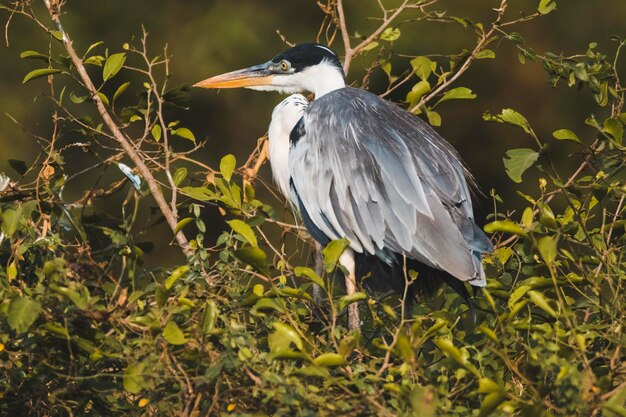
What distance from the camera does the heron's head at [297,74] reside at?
3.86 m

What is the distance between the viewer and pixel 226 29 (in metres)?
6.79

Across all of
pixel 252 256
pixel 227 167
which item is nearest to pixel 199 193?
pixel 227 167

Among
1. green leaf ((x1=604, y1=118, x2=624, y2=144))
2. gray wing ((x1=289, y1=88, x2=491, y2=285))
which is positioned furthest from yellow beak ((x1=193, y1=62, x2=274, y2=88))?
green leaf ((x1=604, y1=118, x2=624, y2=144))

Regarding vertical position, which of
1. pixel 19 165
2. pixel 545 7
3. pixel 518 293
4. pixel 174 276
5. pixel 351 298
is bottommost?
pixel 518 293

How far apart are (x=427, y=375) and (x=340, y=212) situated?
47.1 inches

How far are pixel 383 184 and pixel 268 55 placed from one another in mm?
3372

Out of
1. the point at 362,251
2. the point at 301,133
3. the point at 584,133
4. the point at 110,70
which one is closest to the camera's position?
the point at 110,70

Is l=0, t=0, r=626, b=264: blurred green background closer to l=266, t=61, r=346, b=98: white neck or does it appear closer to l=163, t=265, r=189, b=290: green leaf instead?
l=266, t=61, r=346, b=98: white neck

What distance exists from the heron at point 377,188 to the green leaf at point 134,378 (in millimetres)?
→ 923

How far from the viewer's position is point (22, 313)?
82.3 inches

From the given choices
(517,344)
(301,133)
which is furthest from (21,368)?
(301,133)

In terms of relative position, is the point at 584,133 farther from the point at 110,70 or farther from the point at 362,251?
the point at 110,70

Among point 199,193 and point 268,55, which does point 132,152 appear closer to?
point 199,193

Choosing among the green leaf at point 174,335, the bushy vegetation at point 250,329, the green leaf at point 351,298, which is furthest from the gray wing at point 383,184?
the green leaf at point 174,335
